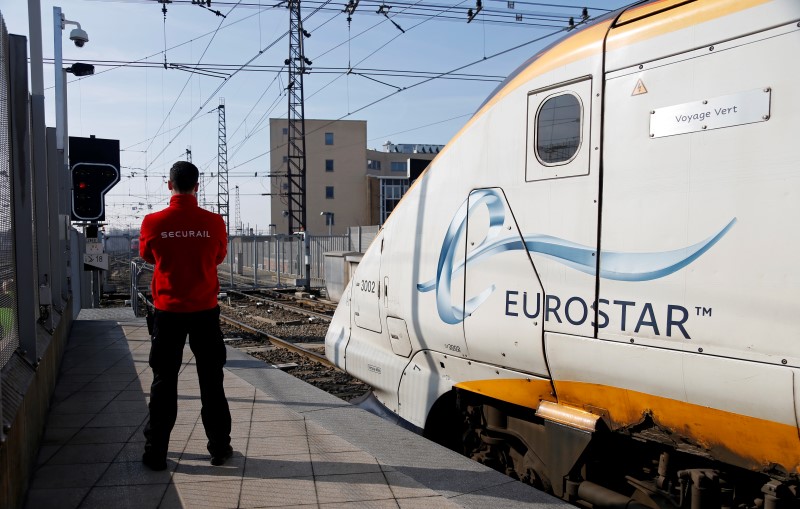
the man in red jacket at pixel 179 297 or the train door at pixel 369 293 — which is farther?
the train door at pixel 369 293

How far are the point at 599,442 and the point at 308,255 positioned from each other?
72.8 feet

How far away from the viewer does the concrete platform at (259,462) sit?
3.93 metres

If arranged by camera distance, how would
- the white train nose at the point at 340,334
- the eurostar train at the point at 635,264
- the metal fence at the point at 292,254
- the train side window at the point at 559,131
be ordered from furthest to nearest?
the metal fence at the point at 292,254, the white train nose at the point at 340,334, the train side window at the point at 559,131, the eurostar train at the point at 635,264

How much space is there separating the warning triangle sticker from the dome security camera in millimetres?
15215

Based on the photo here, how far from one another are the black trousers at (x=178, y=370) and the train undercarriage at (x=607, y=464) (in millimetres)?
1644

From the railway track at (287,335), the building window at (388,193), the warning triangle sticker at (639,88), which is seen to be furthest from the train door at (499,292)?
the building window at (388,193)

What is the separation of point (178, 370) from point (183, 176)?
1.23 metres

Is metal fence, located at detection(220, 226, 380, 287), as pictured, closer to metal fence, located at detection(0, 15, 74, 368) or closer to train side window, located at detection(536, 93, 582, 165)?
metal fence, located at detection(0, 15, 74, 368)

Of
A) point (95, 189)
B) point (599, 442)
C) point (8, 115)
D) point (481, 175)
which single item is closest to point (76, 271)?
point (95, 189)

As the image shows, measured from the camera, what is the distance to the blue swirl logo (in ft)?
10.9

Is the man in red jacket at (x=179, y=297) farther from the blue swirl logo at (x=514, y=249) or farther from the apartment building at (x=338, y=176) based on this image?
the apartment building at (x=338, y=176)

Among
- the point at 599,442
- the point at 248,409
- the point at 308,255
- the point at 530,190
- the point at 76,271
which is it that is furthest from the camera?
the point at 308,255

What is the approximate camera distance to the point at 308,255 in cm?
2561

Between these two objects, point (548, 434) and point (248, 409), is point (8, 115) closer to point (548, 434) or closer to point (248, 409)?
point (248, 409)
